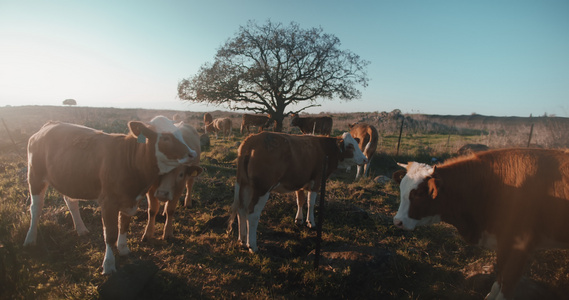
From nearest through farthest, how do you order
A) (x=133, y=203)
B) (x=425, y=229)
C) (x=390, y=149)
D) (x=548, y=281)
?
1. (x=548, y=281)
2. (x=133, y=203)
3. (x=425, y=229)
4. (x=390, y=149)

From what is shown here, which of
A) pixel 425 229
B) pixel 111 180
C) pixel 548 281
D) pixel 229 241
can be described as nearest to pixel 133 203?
pixel 111 180

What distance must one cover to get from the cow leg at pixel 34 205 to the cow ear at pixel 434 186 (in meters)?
6.25

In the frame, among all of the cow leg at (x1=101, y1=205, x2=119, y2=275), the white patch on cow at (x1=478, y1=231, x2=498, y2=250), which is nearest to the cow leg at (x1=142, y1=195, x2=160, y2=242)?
the cow leg at (x1=101, y1=205, x2=119, y2=275)

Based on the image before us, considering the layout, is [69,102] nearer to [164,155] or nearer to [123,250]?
[123,250]

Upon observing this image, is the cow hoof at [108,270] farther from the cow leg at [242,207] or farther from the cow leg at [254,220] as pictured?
the cow leg at [254,220]

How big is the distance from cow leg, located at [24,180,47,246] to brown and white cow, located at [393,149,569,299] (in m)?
5.95

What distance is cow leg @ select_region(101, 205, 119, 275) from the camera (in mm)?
4090

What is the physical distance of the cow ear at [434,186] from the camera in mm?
3347

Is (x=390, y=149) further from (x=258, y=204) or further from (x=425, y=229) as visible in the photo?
(x=258, y=204)

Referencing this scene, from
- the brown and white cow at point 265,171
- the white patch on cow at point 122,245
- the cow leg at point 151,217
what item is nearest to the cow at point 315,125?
the brown and white cow at point 265,171

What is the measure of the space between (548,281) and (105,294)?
6.11m

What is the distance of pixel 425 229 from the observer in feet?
18.8

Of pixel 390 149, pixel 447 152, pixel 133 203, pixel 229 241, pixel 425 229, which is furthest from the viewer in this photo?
pixel 390 149

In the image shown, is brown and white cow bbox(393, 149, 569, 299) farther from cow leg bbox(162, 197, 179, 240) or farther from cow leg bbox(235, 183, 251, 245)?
cow leg bbox(162, 197, 179, 240)
